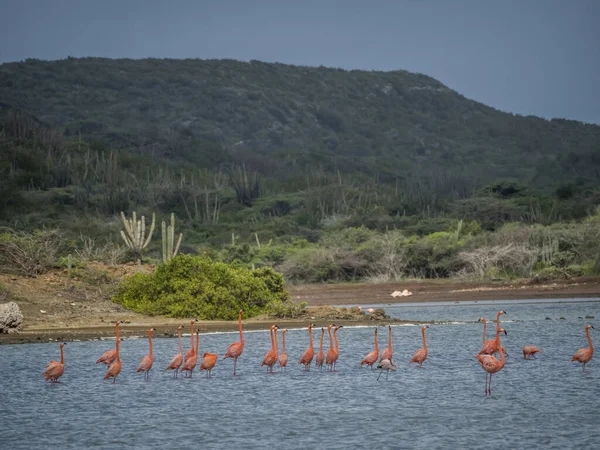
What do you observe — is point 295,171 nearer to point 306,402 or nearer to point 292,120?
point 292,120

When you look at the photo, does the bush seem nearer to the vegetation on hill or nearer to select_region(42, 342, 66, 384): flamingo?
the vegetation on hill

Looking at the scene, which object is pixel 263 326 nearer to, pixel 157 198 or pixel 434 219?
pixel 434 219

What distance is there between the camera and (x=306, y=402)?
14.0 metres

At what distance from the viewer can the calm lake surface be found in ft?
37.6

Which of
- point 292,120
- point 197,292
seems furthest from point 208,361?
point 292,120

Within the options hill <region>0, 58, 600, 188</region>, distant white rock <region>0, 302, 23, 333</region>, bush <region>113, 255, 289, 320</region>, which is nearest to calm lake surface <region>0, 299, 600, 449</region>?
distant white rock <region>0, 302, 23, 333</region>

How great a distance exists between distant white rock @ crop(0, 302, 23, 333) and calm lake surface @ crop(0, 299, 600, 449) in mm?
1843

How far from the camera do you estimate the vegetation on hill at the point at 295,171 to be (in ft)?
136

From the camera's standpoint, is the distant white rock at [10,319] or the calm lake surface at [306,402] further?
the distant white rock at [10,319]

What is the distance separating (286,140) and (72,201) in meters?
63.6

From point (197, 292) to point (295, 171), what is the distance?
2981 inches

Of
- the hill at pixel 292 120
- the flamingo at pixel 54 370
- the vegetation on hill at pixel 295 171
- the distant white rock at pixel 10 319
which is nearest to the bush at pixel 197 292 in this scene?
the vegetation on hill at pixel 295 171

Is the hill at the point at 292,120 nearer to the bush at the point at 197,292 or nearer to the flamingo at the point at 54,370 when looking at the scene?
the bush at the point at 197,292

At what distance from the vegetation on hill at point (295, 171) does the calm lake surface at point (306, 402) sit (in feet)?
35.3
